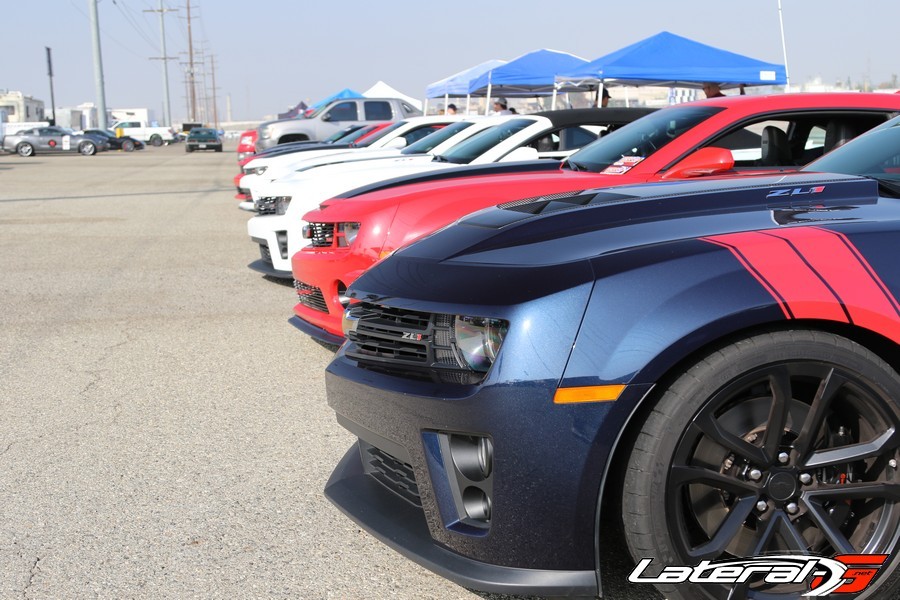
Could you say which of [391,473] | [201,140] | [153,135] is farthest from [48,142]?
[391,473]

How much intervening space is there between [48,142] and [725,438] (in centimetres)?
5218

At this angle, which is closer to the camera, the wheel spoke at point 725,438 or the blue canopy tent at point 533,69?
the wheel spoke at point 725,438

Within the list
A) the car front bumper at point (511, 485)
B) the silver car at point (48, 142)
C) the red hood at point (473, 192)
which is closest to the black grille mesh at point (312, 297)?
the red hood at point (473, 192)

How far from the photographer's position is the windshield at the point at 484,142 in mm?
8234

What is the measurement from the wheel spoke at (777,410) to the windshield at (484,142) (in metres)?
6.18

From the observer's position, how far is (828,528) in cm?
223

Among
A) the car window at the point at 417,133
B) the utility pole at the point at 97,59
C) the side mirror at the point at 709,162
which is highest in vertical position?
the utility pole at the point at 97,59

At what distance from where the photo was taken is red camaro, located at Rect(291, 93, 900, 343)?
16.8ft

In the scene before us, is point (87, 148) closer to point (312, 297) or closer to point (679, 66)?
point (679, 66)

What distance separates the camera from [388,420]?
7.92 ft

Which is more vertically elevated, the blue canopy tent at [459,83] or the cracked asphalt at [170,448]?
the blue canopy tent at [459,83]

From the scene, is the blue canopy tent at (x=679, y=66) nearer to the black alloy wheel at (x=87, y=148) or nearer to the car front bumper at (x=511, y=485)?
the car front bumper at (x=511, y=485)

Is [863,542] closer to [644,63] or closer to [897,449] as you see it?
[897,449]

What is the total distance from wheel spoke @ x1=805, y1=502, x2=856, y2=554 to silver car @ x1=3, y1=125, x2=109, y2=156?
50927mm
